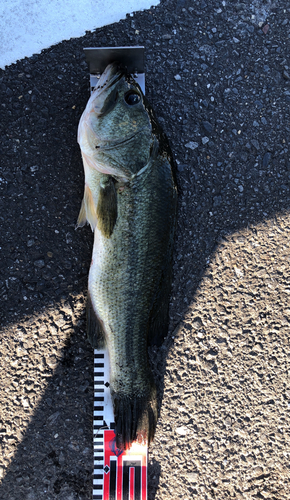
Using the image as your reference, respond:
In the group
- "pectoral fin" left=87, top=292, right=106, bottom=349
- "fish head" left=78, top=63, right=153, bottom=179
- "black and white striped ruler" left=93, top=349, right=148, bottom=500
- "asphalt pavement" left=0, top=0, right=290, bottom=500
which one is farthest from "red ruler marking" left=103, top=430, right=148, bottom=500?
"fish head" left=78, top=63, right=153, bottom=179

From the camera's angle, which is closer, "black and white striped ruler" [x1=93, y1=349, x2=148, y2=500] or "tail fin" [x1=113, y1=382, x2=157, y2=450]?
"tail fin" [x1=113, y1=382, x2=157, y2=450]

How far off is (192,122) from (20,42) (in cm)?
159

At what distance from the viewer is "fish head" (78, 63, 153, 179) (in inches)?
81.9

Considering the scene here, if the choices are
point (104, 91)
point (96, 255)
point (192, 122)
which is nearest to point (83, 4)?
point (104, 91)

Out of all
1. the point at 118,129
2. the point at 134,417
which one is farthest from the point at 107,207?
the point at 134,417

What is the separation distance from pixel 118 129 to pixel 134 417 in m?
2.08

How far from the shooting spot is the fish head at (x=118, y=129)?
2.08 m

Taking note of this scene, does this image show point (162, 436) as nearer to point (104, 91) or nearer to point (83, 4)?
point (104, 91)

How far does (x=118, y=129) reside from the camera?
2.08 metres

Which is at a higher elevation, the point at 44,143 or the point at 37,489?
the point at 44,143

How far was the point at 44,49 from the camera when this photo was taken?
2.57 m

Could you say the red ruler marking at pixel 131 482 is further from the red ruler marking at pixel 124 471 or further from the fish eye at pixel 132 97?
the fish eye at pixel 132 97

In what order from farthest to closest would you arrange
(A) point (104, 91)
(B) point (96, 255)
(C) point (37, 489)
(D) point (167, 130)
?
(D) point (167, 130), (C) point (37, 489), (B) point (96, 255), (A) point (104, 91)

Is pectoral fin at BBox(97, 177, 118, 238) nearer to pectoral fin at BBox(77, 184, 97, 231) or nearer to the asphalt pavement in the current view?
pectoral fin at BBox(77, 184, 97, 231)
